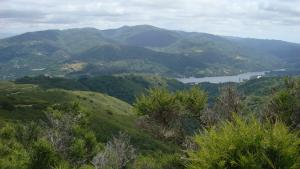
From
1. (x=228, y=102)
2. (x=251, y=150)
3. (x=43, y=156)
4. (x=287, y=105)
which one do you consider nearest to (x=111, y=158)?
(x=43, y=156)

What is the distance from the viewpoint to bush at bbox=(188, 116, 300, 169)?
26.9 meters

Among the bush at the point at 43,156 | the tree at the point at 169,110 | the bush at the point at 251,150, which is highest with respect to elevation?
the bush at the point at 251,150

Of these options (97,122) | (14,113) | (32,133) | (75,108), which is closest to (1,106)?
(14,113)

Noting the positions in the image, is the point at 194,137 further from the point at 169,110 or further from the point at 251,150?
the point at 169,110

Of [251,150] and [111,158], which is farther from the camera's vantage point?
[111,158]

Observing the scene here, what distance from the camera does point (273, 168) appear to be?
26594mm

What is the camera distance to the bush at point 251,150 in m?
26.9

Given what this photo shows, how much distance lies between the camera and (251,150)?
2753cm

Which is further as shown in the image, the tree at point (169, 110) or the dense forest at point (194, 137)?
the tree at point (169, 110)

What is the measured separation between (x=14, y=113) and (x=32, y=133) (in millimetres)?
95267

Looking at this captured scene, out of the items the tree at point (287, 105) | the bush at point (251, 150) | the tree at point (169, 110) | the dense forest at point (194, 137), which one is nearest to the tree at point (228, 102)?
the dense forest at point (194, 137)

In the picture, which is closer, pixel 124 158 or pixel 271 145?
pixel 271 145

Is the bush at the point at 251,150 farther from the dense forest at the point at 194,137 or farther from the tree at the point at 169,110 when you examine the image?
the tree at the point at 169,110

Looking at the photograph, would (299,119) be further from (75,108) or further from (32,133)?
(75,108)
